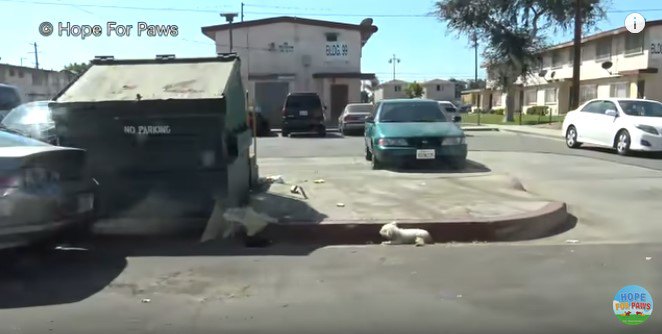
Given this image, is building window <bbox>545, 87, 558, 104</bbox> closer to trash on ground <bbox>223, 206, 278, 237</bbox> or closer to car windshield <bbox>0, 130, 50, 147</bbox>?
trash on ground <bbox>223, 206, 278, 237</bbox>

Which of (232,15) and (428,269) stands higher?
(232,15)

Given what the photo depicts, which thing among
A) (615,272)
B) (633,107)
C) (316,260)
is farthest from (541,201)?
(633,107)

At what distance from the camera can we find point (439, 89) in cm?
10050

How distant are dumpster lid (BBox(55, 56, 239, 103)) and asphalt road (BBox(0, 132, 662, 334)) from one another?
1708mm

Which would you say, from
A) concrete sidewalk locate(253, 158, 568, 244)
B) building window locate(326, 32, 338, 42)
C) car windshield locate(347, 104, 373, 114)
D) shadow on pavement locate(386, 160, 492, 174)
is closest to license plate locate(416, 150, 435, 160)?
shadow on pavement locate(386, 160, 492, 174)

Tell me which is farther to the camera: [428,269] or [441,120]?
[441,120]

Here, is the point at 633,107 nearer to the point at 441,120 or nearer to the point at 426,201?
the point at 441,120

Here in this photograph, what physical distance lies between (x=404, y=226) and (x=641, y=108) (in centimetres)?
1143

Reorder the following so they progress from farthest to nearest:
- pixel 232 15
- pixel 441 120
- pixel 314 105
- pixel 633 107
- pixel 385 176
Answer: pixel 232 15 < pixel 314 105 < pixel 633 107 < pixel 441 120 < pixel 385 176

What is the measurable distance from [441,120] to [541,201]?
183 inches

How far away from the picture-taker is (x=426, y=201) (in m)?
7.78

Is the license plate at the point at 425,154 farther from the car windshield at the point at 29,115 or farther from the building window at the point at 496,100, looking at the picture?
the building window at the point at 496,100

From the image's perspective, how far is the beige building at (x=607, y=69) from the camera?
3612cm

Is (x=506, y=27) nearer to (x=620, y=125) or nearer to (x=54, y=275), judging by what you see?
(x=620, y=125)
